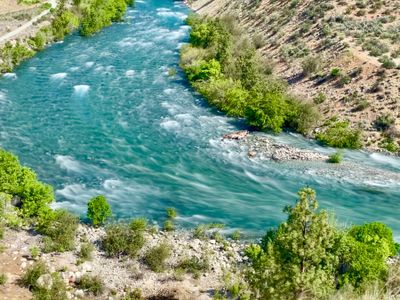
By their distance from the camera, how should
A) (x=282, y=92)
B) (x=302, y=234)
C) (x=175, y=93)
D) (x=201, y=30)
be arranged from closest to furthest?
(x=302, y=234) < (x=282, y=92) < (x=175, y=93) < (x=201, y=30)

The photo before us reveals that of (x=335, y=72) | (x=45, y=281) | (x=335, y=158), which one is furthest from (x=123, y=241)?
(x=335, y=72)

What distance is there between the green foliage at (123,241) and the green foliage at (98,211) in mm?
1467

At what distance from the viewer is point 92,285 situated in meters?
29.1

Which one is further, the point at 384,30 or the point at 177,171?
the point at 384,30

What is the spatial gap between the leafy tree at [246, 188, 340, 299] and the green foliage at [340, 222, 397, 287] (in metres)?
5.69

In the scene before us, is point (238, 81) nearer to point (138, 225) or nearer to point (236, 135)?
point (236, 135)

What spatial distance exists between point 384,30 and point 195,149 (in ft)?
102

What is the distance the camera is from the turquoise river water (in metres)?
38.0

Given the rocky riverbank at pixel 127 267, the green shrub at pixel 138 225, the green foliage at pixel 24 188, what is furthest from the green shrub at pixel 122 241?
the green foliage at pixel 24 188

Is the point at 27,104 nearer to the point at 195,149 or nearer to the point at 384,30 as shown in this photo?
the point at 195,149

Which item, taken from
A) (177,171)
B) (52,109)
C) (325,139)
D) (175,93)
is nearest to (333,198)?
(325,139)

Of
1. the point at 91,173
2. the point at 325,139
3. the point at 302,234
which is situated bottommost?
the point at 91,173

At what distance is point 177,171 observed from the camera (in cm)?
4250

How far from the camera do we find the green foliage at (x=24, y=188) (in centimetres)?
3491
